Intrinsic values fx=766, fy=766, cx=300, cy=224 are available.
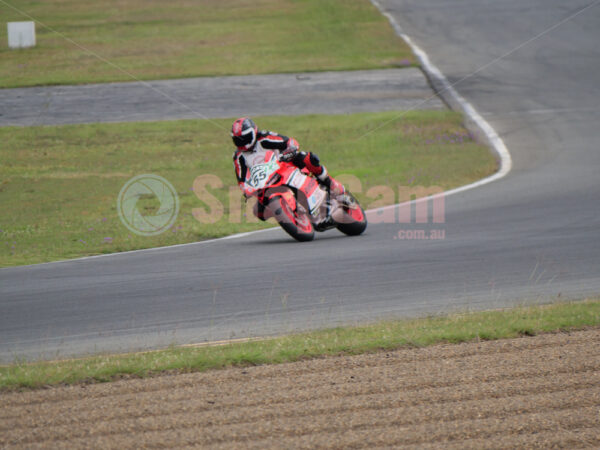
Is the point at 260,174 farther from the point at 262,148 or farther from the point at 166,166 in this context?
the point at 166,166

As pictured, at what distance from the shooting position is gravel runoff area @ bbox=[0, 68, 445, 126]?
81.0 ft

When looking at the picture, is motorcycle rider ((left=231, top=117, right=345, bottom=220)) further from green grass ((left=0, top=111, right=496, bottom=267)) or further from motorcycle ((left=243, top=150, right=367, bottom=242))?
green grass ((left=0, top=111, right=496, bottom=267))

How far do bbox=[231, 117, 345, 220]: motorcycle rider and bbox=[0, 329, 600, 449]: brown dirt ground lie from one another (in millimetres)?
4989

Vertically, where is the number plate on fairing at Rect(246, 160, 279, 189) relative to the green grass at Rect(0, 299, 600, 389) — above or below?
above

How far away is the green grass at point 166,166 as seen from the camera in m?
13.5

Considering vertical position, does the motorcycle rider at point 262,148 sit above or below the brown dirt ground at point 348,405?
above

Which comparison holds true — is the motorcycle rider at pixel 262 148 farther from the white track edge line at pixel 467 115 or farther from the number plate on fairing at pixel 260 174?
the white track edge line at pixel 467 115

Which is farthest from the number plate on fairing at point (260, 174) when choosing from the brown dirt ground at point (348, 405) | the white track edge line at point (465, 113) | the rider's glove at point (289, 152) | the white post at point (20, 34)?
the white post at point (20, 34)

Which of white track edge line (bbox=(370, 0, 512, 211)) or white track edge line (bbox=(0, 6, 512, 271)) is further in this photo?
white track edge line (bbox=(370, 0, 512, 211))

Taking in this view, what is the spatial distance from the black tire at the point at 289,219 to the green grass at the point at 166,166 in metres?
2.39

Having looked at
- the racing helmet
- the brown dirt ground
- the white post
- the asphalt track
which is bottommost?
the brown dirt ground

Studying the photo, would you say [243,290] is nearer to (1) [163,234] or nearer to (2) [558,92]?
(1) [163,234]

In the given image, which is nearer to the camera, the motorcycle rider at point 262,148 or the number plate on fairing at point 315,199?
the motorcycle rider at point 262,148

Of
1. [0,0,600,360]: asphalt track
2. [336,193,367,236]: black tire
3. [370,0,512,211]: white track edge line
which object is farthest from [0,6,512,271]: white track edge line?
[336,193,367,236]: black tire
